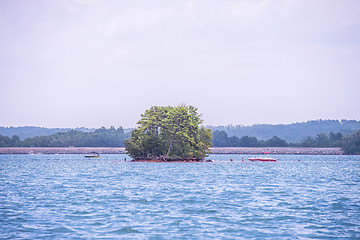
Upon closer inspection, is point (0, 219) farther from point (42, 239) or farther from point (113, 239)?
point (113, 239)

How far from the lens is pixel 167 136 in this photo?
13075 centimetres

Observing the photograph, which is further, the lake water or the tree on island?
the tree on island

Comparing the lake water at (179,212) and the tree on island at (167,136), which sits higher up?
the tree on island at (167,136)

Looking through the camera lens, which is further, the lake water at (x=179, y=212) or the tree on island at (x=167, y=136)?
the tree on island at (x=167, y=136)

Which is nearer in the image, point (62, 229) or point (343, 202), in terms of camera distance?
point (62, 229)

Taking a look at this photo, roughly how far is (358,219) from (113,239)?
16.8m

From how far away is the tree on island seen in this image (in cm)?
12800

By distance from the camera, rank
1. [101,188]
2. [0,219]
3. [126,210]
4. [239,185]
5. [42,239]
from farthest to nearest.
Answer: [239,185], [101,188], [126,210], [0,219], [42,239]

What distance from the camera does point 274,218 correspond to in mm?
34406

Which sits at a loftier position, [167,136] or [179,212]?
[167,136]

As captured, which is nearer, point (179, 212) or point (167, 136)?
point (179, 212)

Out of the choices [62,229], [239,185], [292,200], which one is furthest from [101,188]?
[62,229]

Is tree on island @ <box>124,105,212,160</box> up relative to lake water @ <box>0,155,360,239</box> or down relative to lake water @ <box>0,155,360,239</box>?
up

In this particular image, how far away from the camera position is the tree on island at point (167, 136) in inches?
5039
